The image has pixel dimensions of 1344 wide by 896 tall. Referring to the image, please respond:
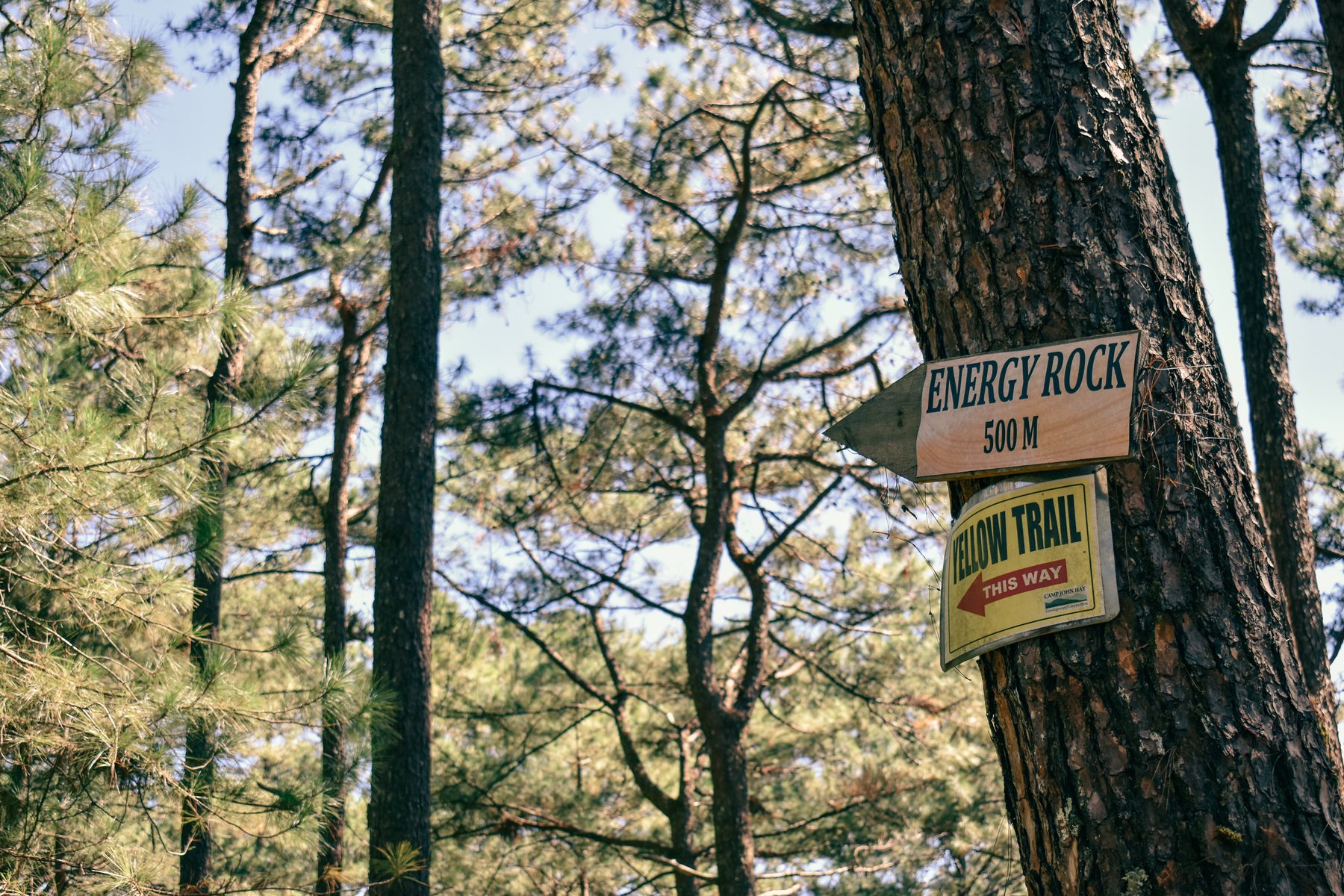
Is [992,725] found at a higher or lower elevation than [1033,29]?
lower

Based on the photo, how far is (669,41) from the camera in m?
7.39

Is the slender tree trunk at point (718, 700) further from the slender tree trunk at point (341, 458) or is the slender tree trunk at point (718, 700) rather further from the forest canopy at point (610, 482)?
the slender tree trunk at point (341, 458)

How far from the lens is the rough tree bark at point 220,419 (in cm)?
392

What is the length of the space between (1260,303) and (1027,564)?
433 cm

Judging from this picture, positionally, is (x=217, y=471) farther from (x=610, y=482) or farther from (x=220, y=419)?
(x=610, y=482)

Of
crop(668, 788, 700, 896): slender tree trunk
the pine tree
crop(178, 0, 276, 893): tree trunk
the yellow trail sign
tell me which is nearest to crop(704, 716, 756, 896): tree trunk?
crop(668, 788, 700, 896): slender tree trunk

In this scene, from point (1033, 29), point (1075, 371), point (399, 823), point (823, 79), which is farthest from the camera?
point (823, 79)

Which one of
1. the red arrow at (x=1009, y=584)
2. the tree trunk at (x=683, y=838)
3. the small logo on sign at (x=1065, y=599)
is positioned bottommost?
the tree trunk at (x=683, y=838)

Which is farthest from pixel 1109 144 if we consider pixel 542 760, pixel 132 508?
pixel 542 760


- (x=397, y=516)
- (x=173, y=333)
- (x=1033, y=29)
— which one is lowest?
(x=1033, y=29)

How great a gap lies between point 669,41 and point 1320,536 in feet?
20.2

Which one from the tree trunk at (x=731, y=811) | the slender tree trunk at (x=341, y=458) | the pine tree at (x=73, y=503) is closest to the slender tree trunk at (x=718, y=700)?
the tree trunk at (x=731, y=811)

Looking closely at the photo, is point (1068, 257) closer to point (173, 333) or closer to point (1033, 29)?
point (1033, 29)

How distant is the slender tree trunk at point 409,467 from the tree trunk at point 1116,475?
3583 mm
